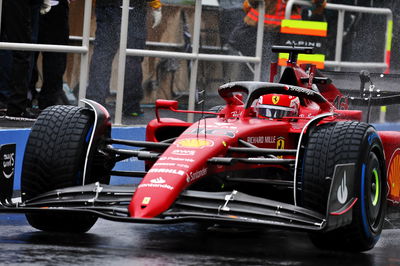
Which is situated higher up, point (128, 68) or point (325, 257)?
point (128, 68)

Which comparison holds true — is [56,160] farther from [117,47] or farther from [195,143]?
[117,47]

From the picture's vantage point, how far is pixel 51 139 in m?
7.99

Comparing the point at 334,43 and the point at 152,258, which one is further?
the point at 334,43

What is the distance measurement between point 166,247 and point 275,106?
204 centimetres

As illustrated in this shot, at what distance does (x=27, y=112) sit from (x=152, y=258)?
14.7 ft

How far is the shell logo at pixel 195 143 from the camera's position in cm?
772

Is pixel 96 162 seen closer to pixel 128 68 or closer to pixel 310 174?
pixel 310 174

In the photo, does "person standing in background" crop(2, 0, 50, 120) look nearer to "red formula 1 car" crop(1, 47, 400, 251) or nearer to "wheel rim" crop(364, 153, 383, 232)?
"red formula 1 car" crop(1, 47, 400, 251)

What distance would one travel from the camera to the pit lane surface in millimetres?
6746

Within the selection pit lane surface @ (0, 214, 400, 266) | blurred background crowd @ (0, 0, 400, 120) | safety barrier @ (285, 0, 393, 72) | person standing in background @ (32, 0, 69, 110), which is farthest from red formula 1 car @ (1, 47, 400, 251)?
safety barrier @ (285, 0, 393, 72)

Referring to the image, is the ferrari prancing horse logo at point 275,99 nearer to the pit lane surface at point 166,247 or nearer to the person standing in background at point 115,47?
the pit lane surface at point 166,247

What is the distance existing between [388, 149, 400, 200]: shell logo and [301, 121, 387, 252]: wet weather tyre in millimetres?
1056

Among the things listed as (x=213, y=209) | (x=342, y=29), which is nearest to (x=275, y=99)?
(x=213, y=209)

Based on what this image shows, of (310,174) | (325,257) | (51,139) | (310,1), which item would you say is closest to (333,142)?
(310,174)
